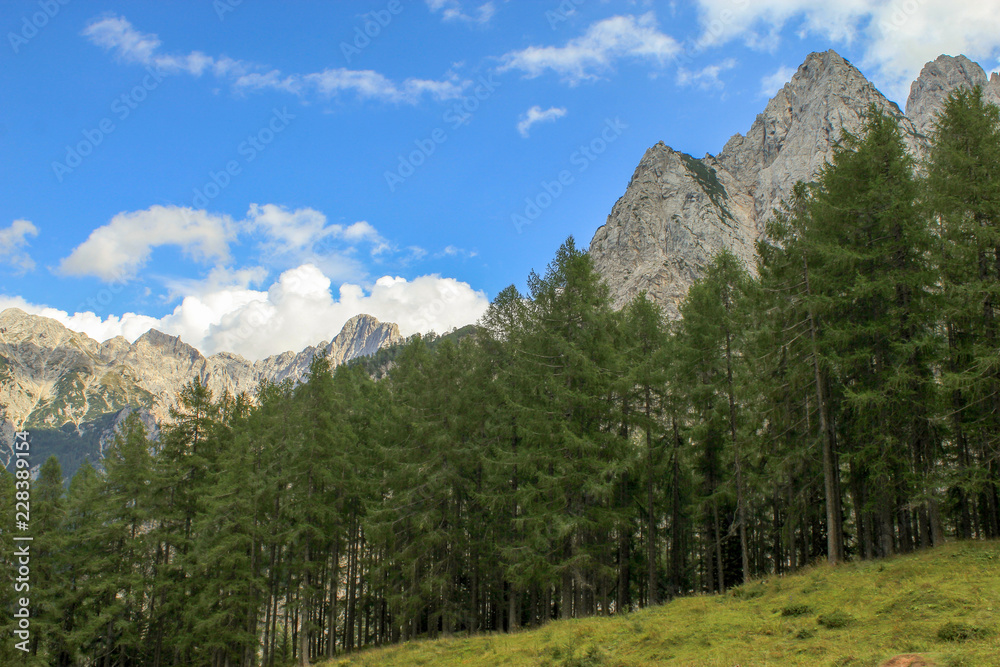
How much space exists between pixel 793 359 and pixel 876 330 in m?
3.05

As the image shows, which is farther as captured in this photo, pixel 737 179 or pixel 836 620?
pixel 737 179

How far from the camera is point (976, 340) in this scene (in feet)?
53.9

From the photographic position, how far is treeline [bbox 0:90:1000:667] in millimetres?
16734

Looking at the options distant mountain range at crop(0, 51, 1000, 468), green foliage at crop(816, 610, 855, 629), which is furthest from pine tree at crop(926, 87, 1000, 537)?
distant mountain range at crop(0, 51, 1000, 468)

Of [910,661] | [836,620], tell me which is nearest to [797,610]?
[836,620]

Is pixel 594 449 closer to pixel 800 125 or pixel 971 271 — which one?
pixel 971 271

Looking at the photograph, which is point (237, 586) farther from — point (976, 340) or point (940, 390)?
point (976, 340)

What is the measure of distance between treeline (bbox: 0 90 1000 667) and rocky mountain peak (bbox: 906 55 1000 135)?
196 meters

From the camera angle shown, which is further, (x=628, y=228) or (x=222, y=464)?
(x=628, y=228)

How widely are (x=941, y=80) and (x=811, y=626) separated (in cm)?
22774

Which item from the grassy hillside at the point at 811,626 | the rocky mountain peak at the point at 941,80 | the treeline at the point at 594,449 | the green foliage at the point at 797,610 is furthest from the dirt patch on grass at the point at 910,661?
the rocky mountain peak at the point at 941,80

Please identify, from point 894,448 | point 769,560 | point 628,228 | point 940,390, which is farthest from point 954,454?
point 628,228

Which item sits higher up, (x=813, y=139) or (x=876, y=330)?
(x=813, y=139)

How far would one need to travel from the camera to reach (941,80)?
176 meters
